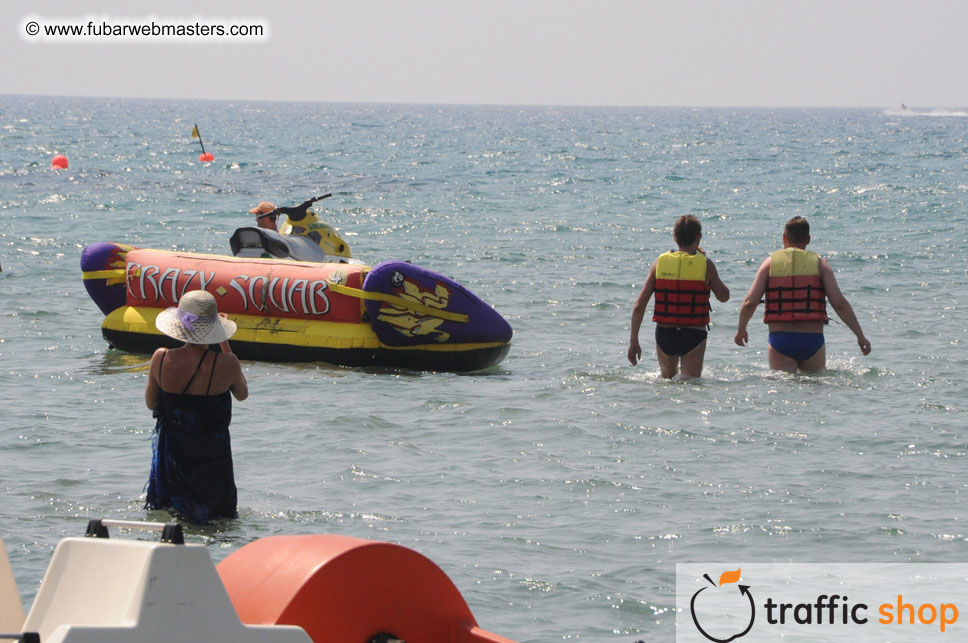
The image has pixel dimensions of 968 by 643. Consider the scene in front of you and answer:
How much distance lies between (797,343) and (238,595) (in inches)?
267

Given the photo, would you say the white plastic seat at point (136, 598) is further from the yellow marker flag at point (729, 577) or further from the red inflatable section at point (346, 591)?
the yellow marker flag at point (729, 577)

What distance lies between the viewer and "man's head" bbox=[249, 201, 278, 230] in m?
11.9

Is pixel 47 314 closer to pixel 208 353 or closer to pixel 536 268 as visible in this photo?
pixel 536 268

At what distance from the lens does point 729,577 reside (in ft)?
19.0

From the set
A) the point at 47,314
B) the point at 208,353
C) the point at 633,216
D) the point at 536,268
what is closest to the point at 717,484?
the point at 208,353

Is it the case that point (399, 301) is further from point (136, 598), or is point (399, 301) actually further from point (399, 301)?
point (136, 598)

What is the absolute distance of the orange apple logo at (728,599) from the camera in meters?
5.22

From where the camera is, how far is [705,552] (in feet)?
20.0

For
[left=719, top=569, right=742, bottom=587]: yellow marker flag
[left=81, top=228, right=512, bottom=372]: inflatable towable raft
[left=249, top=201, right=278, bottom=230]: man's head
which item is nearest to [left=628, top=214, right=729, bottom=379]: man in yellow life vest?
[left=81, top=228, right=512, bottom=372]: inflatable towable raft

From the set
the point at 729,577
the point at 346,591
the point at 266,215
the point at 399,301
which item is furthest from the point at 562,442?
the point at 346,591

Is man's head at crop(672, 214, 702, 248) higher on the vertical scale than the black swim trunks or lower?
higher

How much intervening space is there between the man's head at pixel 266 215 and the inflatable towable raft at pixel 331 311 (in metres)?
0.89

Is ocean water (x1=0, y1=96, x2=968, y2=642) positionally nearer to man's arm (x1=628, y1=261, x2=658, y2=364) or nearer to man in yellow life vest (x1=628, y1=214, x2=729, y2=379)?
man's arm (x1=628, y1=261, x2=658, y2=364)

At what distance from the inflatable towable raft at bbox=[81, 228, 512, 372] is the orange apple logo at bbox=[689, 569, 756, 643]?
5.20 metres
